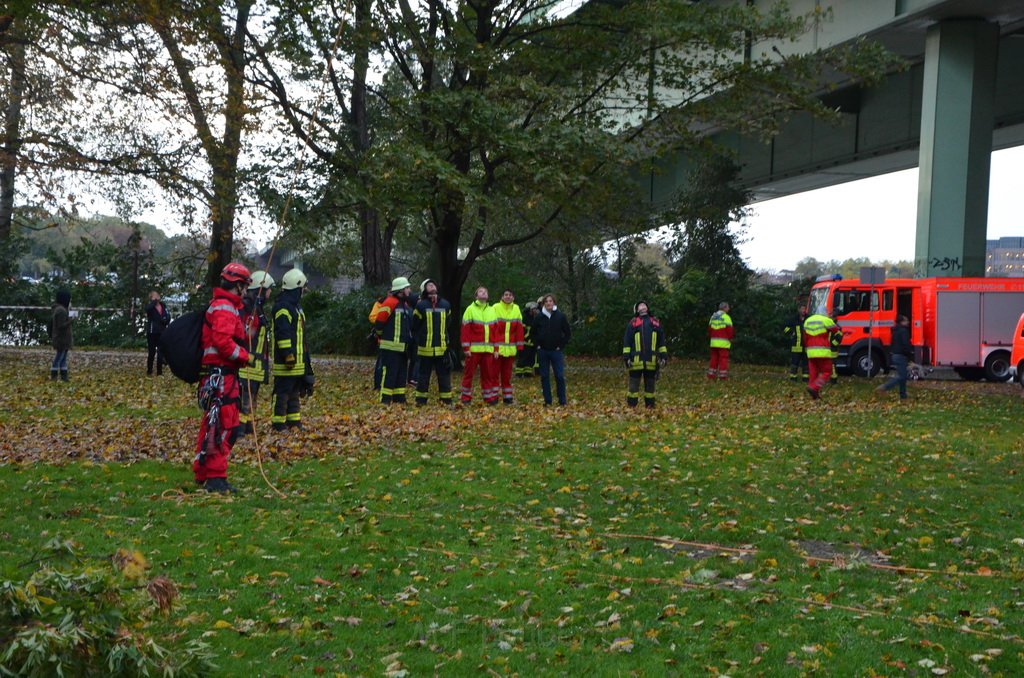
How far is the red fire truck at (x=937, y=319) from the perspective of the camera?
3055 cm

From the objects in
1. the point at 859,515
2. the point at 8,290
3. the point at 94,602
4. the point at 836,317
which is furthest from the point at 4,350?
the point at 94,602

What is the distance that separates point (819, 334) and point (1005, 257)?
28.0 m

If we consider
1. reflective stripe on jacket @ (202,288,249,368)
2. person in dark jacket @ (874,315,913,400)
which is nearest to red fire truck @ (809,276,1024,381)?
person in dark jacket @ (874,315,913,400)

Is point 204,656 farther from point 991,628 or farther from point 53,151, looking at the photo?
point 53,151

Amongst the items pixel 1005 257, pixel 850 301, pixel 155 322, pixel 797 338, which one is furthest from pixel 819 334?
pixel 1005 257

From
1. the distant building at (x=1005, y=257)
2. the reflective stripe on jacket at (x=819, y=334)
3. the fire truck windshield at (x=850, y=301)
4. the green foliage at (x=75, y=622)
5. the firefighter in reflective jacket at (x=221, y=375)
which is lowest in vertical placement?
the green foliage at (x=75, y=622)

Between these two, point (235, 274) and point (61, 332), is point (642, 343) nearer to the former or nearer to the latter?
point (235, 274)

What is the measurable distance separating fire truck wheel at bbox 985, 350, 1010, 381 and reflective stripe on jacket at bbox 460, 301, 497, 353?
19076 millimetres

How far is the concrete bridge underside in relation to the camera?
28.1m

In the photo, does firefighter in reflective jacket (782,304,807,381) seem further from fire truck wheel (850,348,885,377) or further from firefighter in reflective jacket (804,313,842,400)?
firefighter in reflective jacket (804,313,842,400)

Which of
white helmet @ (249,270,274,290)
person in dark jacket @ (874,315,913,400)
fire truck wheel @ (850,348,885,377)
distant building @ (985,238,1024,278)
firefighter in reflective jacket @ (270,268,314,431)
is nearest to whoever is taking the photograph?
white helmet @ (249,270,274,290)

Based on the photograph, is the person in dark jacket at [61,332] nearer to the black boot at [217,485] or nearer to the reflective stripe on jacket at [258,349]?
the reflective stripe on jacket at [258,349]

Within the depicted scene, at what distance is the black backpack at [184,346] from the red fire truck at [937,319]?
953 inches

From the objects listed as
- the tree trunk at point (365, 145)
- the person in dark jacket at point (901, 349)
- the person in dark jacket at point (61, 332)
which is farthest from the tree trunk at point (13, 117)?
the person in dark jacket at point (901, 349)
